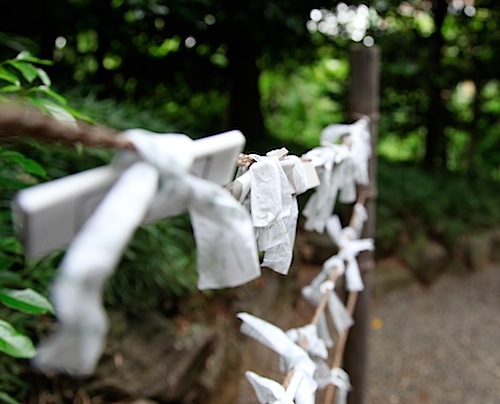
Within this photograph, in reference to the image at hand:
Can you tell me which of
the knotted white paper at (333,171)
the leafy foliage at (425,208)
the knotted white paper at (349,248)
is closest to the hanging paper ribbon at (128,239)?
the knotted white paper at (333,171)

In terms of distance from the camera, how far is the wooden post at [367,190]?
1.71 m

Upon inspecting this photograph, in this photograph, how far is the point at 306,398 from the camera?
0.79m

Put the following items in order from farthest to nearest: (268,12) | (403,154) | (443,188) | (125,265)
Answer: (403,154), (443,188), (268,12), (125,265)

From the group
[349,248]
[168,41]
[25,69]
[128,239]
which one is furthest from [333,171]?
[168,41]

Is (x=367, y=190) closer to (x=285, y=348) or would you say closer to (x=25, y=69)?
(x=285, y=348)

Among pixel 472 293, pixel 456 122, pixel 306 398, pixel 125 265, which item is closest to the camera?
pixel 306 398

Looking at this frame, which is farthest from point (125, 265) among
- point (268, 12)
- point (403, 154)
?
point (403, 154)

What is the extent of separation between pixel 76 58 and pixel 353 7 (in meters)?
1.76

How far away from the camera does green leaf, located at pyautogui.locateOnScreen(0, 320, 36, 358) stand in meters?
0.70

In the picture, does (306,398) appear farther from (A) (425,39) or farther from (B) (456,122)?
(B) (456,122)

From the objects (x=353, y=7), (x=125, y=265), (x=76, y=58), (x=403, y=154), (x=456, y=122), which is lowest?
(x=403, y=154)

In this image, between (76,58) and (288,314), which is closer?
(288,314)

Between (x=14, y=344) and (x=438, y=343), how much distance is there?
274 cm

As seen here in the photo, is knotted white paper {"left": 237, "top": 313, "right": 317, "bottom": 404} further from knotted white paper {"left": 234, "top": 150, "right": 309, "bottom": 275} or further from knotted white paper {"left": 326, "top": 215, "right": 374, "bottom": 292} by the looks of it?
knotted white paper {"left": 326, "top": 215, "right": 374, "bottom": 292}
